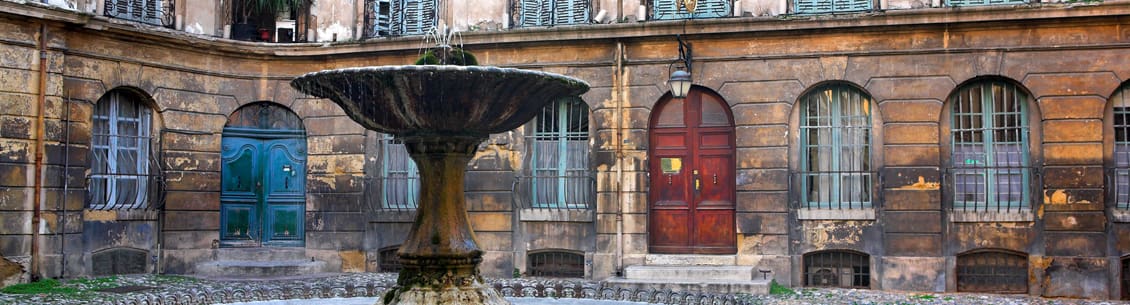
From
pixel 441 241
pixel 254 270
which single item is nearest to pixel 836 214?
pixel 441 241

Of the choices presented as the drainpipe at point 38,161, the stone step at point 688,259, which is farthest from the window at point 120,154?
the stone step at point 688,259

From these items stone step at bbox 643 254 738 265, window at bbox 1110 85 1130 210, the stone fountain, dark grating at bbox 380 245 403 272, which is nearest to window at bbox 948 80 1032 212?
window at bbox 1110 85 1130 210

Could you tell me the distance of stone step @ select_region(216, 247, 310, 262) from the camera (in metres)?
17.1

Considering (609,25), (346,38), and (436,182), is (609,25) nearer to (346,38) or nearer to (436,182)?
(346,38)

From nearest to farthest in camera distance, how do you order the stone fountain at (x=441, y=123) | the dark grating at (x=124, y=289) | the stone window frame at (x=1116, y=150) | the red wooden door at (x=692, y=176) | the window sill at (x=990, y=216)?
the stone fountain at (x=441, y=123) → the dark grating at (x=124, y=289) → the stone window frame at (x=1116, y=150) → the window sill at (x=990, y=216) → the red wooden door at (x=692, y=176)

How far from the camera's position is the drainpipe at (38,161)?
14570 millimetres

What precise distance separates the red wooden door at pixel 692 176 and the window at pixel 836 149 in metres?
1.07

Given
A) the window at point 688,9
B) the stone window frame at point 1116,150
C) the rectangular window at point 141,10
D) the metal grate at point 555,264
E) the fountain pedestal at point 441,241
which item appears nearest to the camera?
the fountain pedestal at point 441,241

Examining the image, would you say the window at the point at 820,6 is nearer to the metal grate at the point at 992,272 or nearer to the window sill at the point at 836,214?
the window sill at the point at 836,214

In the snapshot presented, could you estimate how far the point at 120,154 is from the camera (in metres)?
16.1

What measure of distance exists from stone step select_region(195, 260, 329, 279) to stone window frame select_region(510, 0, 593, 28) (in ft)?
16.0

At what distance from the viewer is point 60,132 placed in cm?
1493

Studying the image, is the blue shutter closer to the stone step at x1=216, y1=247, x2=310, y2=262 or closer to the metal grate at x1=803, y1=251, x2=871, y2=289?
the stone step at x1=216, y1=247, x2=310, y2=262

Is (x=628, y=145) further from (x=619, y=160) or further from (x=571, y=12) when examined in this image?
(x=571, y=12)
